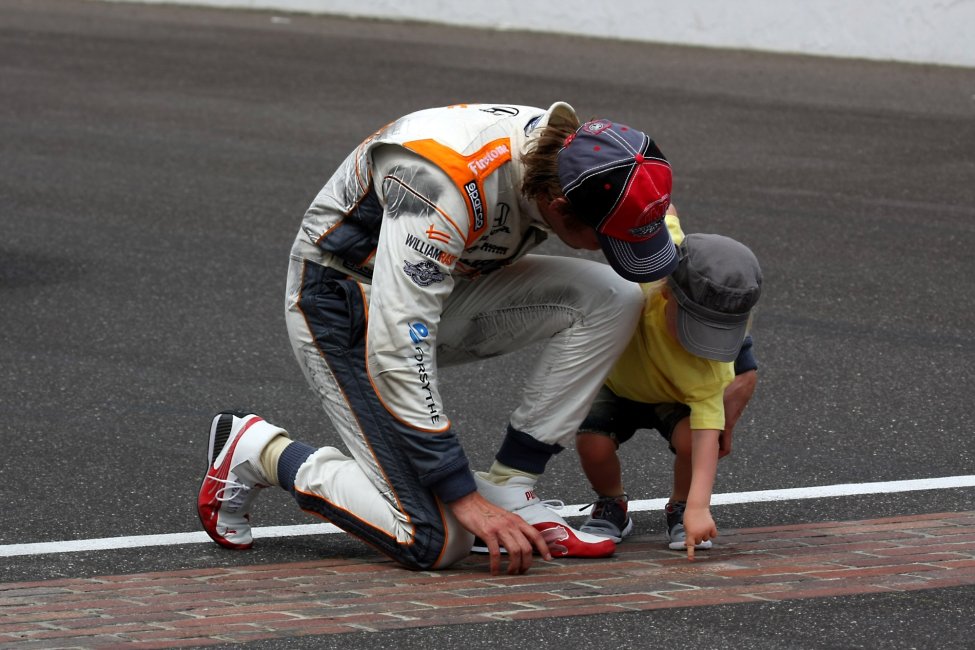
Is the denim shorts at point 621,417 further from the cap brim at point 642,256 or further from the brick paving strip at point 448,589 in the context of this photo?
the cap brim at point 642,256

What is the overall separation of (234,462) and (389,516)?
0.53 m

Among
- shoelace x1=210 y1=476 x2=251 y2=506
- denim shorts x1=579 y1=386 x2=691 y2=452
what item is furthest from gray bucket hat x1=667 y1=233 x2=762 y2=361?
shoelace x1=210 y1=476 x2=251 y2=506

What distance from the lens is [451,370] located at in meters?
6.43

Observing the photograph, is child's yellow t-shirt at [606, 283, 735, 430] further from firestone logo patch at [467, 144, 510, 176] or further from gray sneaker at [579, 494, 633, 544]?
firestone logo patch at [467, 144, 510, 176]

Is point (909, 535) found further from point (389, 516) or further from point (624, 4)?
point (624, 4)

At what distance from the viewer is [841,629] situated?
12.2 ft

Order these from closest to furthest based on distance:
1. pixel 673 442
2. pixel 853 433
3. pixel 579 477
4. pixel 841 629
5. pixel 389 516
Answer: pixel 841 629 < pixel 389 516 < pixel 673 442 < pixel 579 477 < pixel 853 433

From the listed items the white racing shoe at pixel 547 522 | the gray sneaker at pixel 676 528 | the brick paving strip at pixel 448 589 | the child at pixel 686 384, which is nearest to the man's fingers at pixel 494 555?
the brick paving strip at pixel 448 589

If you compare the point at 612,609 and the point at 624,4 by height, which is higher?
the point at 624,4

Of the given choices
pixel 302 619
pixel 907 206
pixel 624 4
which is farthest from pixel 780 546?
pixel 624 4

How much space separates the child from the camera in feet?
13.7

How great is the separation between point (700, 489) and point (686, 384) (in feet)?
1.09

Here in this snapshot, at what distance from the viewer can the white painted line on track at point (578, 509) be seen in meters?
4.36

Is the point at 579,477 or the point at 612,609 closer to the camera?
the point at 612,609
